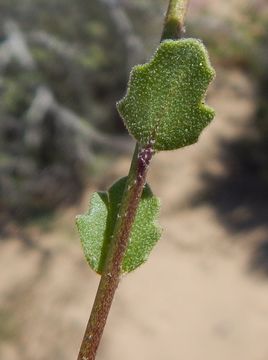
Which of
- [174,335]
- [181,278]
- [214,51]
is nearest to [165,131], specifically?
[174,335]

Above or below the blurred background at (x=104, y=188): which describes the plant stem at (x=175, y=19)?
below

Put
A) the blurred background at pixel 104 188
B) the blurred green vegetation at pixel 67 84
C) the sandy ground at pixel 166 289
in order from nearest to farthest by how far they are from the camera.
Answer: the sandy ground at pixel 166 289, the blurred background at pixel 104 188, the blurred green vegetation at pixel 67 84

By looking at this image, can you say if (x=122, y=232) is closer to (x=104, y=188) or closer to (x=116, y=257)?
(x=116, y=257)

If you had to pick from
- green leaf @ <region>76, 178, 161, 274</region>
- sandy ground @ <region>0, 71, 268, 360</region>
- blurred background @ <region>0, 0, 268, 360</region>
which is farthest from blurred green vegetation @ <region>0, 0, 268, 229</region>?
green leaf @ <region>76, 178, 161, 274</region>

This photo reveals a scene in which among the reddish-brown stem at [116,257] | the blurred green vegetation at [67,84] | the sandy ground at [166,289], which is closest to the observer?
the reddish-brown stem at [116,257]

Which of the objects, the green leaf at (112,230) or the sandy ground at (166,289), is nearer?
the green leaf at (112,230)

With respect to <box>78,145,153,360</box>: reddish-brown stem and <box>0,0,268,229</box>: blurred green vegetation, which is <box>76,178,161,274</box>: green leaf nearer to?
<box>78,145,153,360</box>: reddish-brown stem

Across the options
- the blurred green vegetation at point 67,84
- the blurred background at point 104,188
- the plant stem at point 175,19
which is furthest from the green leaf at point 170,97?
the blurred green vegetation at point 67,84

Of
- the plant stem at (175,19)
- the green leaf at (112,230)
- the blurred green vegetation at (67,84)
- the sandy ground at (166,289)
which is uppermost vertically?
the blurred green vegetation at (67,84)

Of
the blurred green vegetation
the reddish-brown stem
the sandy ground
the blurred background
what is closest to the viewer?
the reddish-brown stem

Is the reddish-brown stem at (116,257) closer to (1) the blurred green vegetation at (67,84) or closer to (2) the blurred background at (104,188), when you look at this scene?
(2) the blurred background at (104,188)
